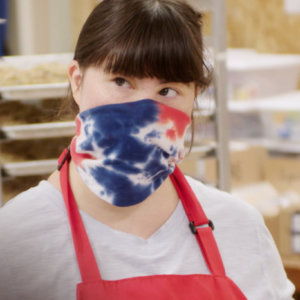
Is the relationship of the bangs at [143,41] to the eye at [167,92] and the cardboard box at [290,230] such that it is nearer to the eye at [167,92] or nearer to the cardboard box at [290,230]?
the eye at [167,92]

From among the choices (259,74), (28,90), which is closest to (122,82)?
(28,90)

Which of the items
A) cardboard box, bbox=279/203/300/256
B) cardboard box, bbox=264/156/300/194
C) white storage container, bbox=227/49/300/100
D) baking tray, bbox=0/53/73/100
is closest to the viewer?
baking tray, bbox=0/53/73/100

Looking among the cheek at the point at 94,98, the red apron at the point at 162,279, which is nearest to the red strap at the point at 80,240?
the red apron at the point at 162,279

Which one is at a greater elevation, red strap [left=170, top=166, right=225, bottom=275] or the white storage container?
red strap [left=170, top=166, right=225, bottom=275]

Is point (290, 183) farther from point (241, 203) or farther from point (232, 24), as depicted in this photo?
point (241, 203)

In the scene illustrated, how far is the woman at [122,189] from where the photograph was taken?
1.08 metres

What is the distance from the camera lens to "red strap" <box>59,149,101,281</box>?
3.67ft

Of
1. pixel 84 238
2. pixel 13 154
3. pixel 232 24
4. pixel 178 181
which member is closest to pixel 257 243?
pixel 178 181

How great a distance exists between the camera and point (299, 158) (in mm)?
3674

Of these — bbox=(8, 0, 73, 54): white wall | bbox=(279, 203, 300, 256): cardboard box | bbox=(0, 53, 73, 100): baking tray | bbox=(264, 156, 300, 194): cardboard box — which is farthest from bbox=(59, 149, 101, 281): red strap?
bbox=(264, 156, 300, 194): cardboard box

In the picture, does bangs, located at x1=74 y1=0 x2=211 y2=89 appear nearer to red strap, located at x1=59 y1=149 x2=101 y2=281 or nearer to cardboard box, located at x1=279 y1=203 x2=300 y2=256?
red strap, located at x1=59 y1=149 x2=101 y2=281

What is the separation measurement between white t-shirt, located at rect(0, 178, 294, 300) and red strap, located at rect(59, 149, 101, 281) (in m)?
0.02

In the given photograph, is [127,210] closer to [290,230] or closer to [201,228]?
[201,228]

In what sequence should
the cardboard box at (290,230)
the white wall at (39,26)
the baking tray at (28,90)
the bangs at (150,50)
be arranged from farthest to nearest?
the cardboard box at (290,230)
the white wall at (39,26)
the baking tray at (28,90)
the bangs at (150,50)
